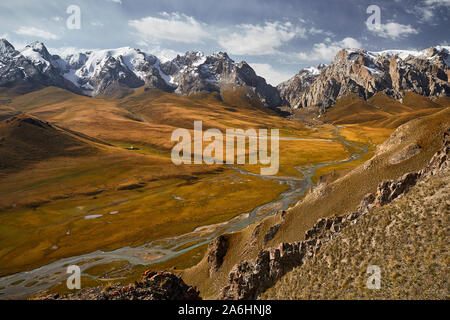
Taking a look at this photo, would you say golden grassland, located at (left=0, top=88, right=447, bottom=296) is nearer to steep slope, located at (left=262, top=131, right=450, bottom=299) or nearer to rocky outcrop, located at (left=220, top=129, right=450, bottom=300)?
rocky outcrop, located at (left=220, top=129, right=450, bottom=300)

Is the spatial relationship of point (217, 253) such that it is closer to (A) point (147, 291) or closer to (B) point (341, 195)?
(A) point (147, 291)

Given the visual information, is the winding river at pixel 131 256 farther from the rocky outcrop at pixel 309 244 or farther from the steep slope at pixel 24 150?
the steep slope at pixel 24 150

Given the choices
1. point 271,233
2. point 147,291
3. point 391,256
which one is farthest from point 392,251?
point 147,291

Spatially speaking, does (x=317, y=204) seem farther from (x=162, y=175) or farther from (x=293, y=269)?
→ (x=162, y=175)

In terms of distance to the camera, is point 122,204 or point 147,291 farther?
point 122,204

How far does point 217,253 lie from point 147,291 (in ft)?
81.5

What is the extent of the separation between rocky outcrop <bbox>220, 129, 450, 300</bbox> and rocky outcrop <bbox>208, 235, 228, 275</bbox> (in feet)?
44.4

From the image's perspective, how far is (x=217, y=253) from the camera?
5200cm

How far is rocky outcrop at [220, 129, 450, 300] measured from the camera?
3281cm

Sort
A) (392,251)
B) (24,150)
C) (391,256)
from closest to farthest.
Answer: (391,256)
(392,251)
(24,150)

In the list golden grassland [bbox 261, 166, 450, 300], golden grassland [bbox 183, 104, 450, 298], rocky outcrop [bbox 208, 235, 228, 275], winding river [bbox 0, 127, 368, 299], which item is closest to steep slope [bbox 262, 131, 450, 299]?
golden grassland [bbox 261, 166, 450, 300]
